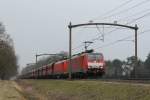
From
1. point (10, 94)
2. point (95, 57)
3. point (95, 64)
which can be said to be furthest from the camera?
point (95, 57)

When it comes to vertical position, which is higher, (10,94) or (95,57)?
(95,57)

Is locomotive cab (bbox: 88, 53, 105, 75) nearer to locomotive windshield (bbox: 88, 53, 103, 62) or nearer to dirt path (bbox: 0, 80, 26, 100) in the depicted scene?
locomotive windshield (bbox: 88, 53, 103, 62)

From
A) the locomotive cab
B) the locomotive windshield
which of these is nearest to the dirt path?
the locomotive cab

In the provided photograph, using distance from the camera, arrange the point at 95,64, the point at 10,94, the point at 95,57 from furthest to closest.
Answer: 1. the point at 95,57
2. the point at 95,64
3. the point at 10,94

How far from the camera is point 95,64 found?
62938mm

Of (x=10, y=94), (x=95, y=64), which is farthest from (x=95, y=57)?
(x=10, y=94)

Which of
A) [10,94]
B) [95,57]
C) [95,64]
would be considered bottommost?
[10,94]

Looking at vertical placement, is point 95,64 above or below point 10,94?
above

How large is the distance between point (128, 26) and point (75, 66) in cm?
1054

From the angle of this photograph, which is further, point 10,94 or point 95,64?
point 95,64

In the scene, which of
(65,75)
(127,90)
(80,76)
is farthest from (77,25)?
(127,90)

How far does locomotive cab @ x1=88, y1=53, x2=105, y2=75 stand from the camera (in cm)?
6259

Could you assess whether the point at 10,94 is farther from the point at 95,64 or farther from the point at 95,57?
the point at 95,57

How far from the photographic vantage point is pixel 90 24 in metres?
60.8
